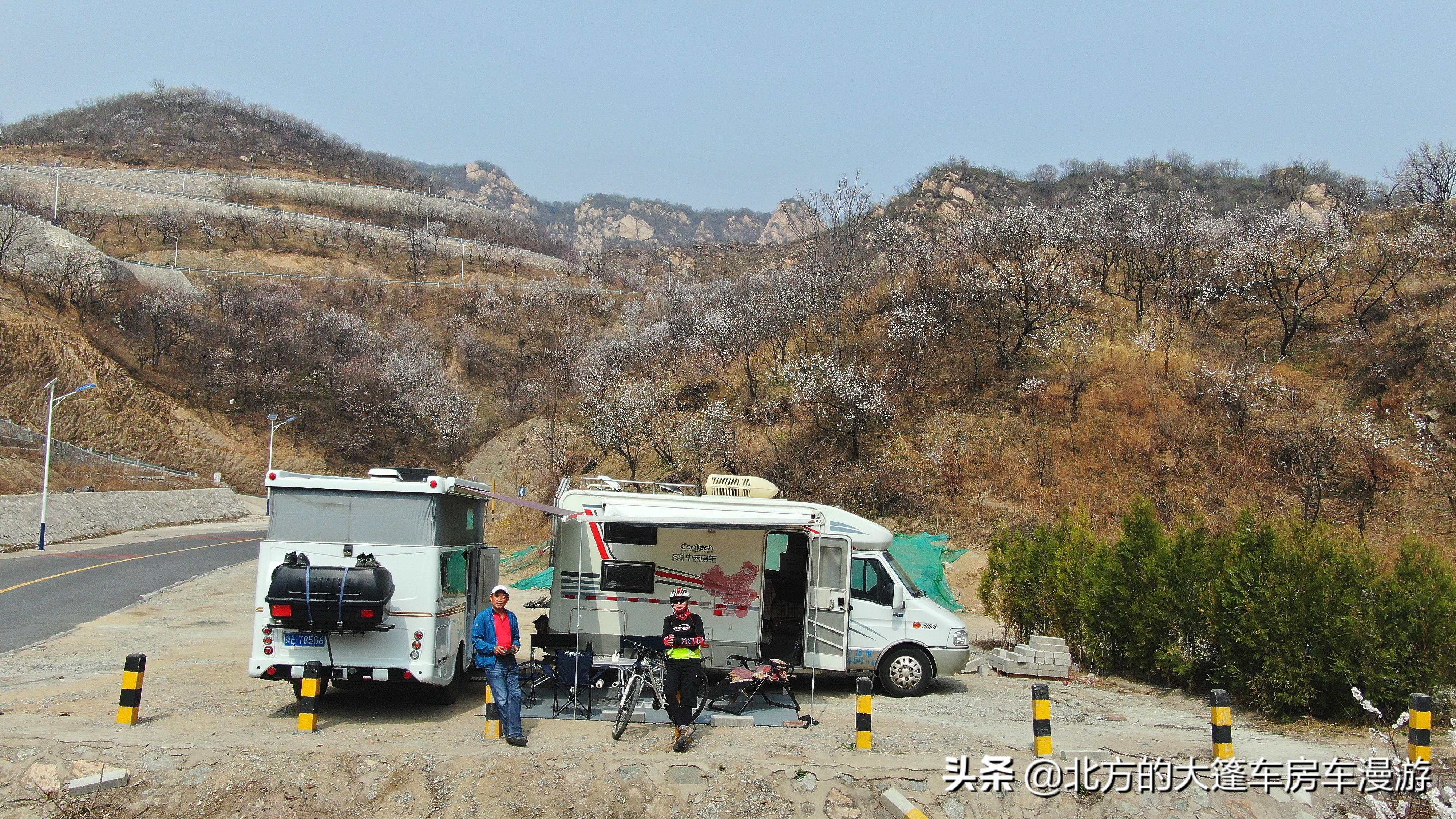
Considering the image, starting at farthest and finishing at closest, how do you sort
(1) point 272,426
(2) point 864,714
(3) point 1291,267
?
(1) point 272,426 → (3) point 1291,267 → (2) point 864,714

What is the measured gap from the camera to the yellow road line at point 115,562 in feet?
71.1

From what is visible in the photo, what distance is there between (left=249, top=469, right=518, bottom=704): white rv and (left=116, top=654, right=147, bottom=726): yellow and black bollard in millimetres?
1095

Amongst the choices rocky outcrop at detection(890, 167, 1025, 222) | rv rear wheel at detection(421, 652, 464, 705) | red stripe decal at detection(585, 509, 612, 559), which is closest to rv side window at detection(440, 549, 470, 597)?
rv rear wheel at detection(421, 652, 464, 705)

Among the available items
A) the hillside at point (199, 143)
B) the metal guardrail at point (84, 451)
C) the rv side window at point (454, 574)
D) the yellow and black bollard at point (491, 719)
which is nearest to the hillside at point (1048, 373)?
the metal guardrail at point (84, 451)

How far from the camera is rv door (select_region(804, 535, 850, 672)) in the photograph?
11438mm

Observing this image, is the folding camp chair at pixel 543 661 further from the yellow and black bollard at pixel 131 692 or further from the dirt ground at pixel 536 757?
the yellow and black bollard at pixel 131 692

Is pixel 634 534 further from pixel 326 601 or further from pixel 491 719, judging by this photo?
pixel 326 601

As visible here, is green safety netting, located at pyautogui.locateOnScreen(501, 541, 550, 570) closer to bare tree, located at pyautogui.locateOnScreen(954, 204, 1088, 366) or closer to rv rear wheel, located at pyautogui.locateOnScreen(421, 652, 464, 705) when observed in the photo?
rv rear wheel, located at pyautogui.locateOnScreen(421, 652, 464, 705)

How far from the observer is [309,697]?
8.73 meters

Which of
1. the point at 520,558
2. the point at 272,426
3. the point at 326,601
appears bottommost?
the point at 520,558

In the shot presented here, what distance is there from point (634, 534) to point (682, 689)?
323 cm

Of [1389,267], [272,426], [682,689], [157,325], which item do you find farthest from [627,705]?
[157,325]

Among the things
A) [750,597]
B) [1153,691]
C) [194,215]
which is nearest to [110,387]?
[194,215]

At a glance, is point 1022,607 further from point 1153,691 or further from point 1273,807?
point 1273,807
